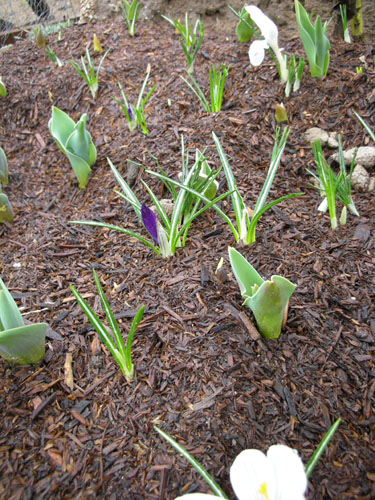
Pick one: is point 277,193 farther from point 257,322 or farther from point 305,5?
point 305,5

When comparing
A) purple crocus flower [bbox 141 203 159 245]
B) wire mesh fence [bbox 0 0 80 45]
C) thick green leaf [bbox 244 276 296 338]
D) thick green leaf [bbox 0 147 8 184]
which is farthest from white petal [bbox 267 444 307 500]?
wire mesh fence [bbox 0 0 80 45]

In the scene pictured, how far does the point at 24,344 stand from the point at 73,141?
3.72 ft

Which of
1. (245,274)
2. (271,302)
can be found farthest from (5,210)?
(271,302)

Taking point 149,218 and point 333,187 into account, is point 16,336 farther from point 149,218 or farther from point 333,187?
point 333,187

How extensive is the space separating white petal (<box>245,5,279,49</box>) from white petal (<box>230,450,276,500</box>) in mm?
1812

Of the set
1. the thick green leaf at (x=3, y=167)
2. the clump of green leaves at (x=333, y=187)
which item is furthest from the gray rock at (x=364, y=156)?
the thick green leaf at (x=3, y=167)

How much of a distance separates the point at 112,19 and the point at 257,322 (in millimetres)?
3071

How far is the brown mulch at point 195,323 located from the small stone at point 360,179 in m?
0.10

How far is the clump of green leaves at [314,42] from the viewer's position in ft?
6.30

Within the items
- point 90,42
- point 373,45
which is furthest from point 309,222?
point 90,42

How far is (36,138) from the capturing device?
2508 millimetres

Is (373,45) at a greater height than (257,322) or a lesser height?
greater

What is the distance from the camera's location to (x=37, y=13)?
13.6ft

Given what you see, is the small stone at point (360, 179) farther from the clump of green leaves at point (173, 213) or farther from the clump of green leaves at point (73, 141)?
the clump of green leaves at point (73, 141)
